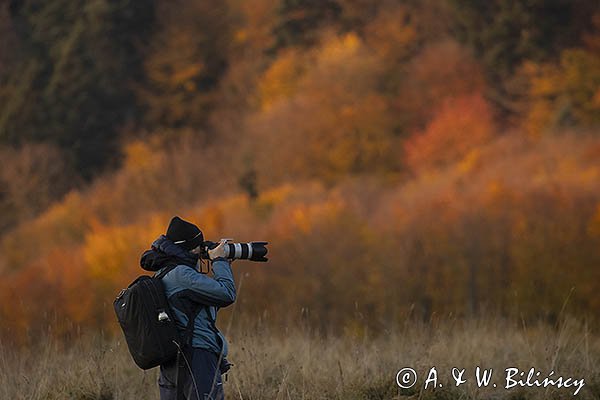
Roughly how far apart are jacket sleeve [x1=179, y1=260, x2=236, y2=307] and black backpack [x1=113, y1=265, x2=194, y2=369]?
0.16m

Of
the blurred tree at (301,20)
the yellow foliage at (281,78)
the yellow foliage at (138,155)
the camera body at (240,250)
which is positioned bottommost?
the camera body at (240,250)

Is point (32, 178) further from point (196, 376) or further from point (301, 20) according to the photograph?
point (196, 376)

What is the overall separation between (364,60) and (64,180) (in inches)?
789

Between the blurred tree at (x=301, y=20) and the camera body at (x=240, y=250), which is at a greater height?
the blurred tree at (x=301, y=20)

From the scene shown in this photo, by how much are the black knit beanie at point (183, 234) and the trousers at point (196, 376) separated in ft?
2.06

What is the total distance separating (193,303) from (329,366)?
2121 millimetres

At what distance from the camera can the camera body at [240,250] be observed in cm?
628

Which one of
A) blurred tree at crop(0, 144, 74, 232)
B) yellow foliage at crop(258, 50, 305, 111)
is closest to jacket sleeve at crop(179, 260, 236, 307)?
blurred tree at crop(0, 144, 74, 232)

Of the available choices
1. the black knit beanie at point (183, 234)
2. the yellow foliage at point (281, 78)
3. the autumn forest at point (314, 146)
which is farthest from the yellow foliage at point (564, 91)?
the black knit beanie at point (183, 234)

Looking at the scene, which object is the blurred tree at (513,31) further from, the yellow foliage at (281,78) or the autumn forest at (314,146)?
the yellow foliage at (281,78)

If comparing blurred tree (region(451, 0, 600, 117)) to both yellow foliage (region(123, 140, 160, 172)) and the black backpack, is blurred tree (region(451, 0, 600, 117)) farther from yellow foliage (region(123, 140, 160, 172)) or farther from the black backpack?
the black backpack

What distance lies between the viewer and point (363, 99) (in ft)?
207

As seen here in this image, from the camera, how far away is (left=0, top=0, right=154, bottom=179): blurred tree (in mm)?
66562

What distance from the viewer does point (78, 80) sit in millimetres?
67062
